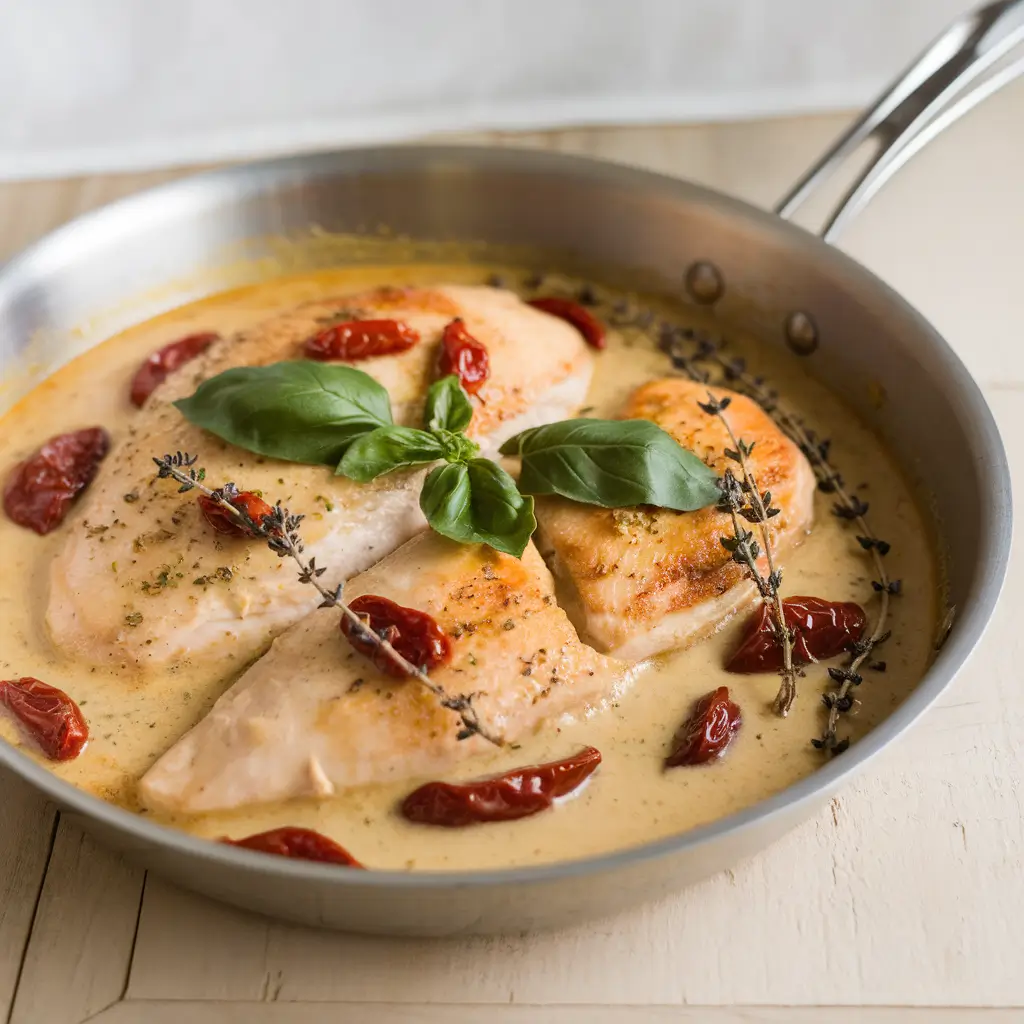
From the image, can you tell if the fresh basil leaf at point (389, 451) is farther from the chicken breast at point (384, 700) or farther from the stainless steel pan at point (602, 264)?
the stainless steel pan at point (602, 264)

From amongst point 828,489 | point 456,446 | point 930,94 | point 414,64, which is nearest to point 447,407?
point 456,446

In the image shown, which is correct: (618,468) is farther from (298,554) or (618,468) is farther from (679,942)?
(679,942)

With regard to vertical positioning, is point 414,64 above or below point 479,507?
below

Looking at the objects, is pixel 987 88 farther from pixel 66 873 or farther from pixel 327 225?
pixel 66 873

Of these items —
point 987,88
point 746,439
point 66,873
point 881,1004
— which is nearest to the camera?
point 881,1004

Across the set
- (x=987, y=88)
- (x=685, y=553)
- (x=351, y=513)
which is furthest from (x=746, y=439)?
(x=987, y=88)

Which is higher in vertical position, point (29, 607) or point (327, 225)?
point (327, 225)

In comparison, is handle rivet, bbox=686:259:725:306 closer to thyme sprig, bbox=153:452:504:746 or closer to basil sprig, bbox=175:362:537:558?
basil sprig, bbox=175:362:537:558

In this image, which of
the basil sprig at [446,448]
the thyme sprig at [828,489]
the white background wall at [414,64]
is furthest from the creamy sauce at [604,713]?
the white background wall at [414,64]
